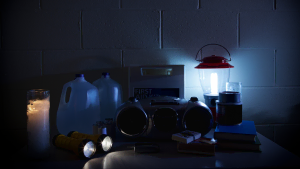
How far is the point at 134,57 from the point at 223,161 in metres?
0.79

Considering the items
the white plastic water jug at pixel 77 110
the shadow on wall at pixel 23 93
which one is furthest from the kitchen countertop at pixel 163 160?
the shadow on wall at pixel 23 93

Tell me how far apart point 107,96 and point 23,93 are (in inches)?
20.8

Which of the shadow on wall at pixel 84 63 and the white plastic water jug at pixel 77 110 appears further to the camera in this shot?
the shadow on wall at pixel 84 63

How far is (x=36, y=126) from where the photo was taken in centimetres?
72

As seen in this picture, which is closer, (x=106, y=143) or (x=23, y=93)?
(x=106, y=143)

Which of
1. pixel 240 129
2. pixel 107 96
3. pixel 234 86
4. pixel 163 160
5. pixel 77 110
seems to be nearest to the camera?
pixel 163 160

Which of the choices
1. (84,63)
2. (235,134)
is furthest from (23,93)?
(235,134)

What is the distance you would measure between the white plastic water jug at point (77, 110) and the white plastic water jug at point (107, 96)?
0.33 ft

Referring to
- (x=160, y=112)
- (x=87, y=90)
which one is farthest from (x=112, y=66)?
(x=160, y=112)

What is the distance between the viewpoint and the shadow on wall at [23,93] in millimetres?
1227

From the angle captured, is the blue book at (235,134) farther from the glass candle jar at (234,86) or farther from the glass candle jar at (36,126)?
the glass candle jar at (36,126)

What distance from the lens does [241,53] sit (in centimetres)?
127

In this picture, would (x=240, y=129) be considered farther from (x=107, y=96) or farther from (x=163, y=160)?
(x=107, y=96)

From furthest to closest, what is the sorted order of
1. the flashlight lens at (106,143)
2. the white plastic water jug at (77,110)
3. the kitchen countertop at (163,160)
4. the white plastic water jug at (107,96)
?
the white plastic water jug at (107,96)
the white plastic water jug at (77,110)
the flashlight lens at (106,143)
the kitchen countertop at (163,160)
